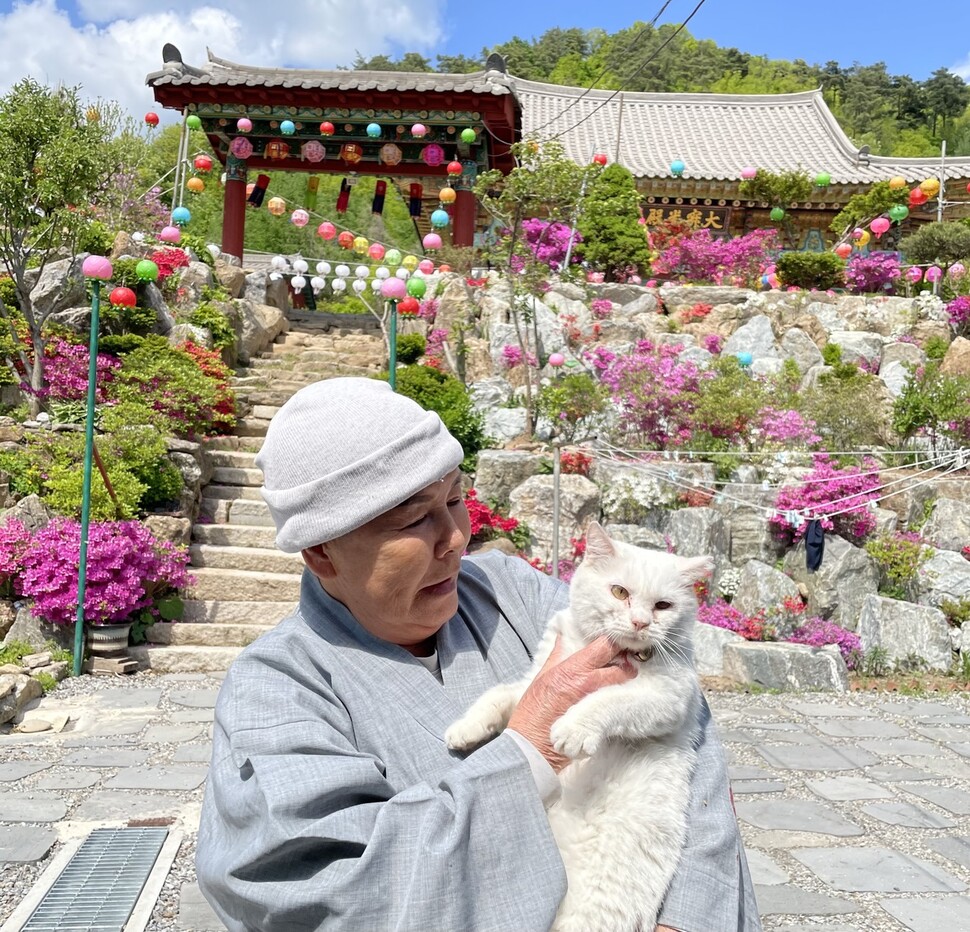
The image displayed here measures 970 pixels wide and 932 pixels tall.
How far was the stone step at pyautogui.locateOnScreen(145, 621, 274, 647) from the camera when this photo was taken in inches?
273

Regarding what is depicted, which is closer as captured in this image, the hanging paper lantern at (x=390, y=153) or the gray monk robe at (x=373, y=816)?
the gray monk robe at (x=373, y=816)

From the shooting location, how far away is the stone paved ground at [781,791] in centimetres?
333

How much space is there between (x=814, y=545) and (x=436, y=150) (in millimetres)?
9605

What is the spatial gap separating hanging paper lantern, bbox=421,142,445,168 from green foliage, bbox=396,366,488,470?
5728 millimetres

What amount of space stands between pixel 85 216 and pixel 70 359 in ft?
6.66

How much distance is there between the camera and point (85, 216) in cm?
1044

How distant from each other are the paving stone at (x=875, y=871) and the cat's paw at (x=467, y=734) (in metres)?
2.80

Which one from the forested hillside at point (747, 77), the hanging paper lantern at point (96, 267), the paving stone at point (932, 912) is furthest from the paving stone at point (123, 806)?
the forested hillside at point (747, 77)

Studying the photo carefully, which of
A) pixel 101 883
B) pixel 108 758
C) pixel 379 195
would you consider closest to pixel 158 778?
pixel 108 758

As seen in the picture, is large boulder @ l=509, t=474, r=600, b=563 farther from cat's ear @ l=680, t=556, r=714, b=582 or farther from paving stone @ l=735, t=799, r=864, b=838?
cat's ear @ l=680, t=556, r=714, b=582

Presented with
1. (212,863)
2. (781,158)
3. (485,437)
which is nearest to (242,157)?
(485,437)

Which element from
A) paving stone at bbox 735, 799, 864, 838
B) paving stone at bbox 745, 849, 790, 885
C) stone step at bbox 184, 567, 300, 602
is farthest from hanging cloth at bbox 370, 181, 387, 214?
paving stone at bbox 745, 849, 790, 885

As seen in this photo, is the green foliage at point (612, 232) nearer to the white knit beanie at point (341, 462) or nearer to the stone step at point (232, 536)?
→ the stone step at point (232, 536)

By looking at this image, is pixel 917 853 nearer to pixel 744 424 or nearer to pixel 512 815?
pixel 512 815
